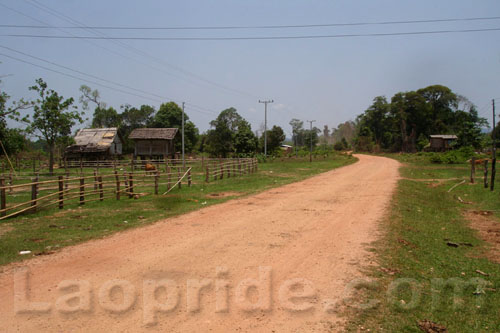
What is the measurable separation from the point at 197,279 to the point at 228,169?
1945 centimetres

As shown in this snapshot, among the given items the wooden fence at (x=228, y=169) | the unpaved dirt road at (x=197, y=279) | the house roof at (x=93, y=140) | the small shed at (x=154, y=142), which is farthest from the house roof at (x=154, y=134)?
the unpaved dirt road at (x=197, y=279)

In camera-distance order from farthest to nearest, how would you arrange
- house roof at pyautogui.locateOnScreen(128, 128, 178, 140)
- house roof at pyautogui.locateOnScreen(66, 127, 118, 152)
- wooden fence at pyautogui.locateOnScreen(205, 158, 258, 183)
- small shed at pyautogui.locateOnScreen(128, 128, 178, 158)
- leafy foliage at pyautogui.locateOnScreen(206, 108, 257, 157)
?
leafy foliage at pyautogui.locateOnScreen(206, 108, 257, 157) < small shed at pyautogui.locateOnScreen(128, 128, 178, 158) < house roof at pyautogui.locateOnScreen(128, 128, 178, 140) < house roof at pyautogui.locateOnScreen(66, 127, 118, 152) < wooden fence at pyautogui.locateOnScreen(205, 158, 258, 183)

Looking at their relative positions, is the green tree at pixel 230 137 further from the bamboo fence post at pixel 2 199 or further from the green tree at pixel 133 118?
the bamboo fence post at pixel 2 199

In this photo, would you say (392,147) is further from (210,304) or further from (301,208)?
(210,304)

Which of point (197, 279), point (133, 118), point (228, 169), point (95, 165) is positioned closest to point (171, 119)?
point (133, 118)

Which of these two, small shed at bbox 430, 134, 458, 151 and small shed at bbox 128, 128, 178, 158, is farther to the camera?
small shed at bbox 430, 134, 458, 151

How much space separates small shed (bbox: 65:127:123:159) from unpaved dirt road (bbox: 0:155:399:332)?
1516 inches

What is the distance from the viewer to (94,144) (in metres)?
44.3

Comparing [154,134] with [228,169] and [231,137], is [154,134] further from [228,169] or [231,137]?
[228,169]

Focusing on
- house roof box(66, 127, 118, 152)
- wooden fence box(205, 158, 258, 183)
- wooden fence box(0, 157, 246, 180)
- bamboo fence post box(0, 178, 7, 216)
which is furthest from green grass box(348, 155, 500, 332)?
house roof box(66, 127, 118, 152)

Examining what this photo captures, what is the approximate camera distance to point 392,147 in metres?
82.6

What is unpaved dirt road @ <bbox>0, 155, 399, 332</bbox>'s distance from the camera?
4.21m

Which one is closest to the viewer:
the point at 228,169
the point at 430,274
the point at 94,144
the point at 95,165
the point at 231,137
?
the point at 430,274

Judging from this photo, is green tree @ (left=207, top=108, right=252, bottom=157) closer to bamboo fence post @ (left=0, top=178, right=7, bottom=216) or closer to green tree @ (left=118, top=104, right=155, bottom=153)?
green tree @ (left=118, top=104, right=155, bottom=153)
